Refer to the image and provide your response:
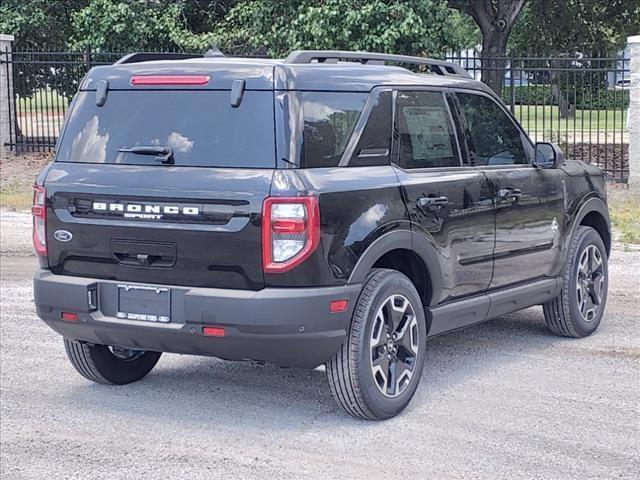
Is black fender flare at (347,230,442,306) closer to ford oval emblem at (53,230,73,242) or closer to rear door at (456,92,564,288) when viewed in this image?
rear door at (456,92,564,288)

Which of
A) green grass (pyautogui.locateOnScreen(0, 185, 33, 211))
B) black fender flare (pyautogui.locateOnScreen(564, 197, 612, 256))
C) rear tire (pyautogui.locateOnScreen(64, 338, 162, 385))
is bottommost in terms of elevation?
green grass (pyautogui.locateOnScreen(0, 185, 33, 211))

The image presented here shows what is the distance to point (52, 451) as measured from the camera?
18.1 feet

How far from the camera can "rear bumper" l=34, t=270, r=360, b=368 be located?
17.6 feet

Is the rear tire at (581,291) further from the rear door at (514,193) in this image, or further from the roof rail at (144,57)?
the roof rail at (144,57)

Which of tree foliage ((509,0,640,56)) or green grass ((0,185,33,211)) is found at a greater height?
tree foliage ((509,0,640,56))

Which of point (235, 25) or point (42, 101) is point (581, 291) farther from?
point (42, 101)

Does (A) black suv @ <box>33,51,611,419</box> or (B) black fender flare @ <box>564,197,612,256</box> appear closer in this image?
(A) black suv @ <box>33,51,611,419</box>

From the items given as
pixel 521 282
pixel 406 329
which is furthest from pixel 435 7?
pixel 406 329

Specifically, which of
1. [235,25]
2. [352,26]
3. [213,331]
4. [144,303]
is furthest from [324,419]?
[235,25]

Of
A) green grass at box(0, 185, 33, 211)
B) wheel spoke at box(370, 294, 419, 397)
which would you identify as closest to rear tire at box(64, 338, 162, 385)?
wheel spoke at box(370, 294, 419, 397)

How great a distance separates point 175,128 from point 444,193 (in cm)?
162

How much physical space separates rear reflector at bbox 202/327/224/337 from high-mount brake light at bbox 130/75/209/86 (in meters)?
1.29

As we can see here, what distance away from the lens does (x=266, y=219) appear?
5340mm

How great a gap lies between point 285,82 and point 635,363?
3129mm
